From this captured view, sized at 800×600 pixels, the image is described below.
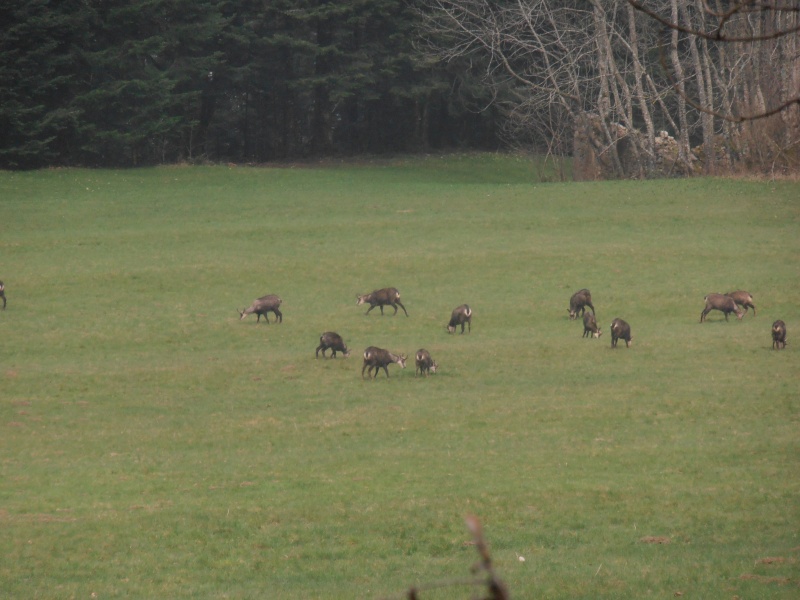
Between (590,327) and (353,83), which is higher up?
(353,83)

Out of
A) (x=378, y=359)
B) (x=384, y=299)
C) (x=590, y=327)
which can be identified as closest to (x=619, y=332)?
(x=590, y=327)

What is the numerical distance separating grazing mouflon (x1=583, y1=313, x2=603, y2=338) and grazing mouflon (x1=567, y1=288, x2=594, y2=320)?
130 cm

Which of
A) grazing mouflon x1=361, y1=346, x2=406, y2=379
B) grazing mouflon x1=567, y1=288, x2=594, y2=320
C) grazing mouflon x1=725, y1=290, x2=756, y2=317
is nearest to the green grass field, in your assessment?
grazing mouflon x1=361, y1=346, x2=406, y2=379

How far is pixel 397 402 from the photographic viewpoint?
68.1 ft

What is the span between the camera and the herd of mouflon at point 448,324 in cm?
2269

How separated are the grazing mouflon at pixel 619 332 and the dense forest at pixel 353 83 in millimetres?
17931

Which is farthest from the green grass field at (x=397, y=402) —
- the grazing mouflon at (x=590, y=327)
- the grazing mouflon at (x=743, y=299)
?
the grazing mouflon at (x=743, y=299)

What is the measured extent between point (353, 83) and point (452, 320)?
3585cm

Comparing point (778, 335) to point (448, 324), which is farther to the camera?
point (448, 324)

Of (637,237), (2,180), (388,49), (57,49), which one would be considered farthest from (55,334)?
(388,49)

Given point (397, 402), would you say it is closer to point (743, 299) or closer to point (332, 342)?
point (332, 342)

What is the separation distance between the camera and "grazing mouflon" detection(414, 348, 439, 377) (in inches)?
891

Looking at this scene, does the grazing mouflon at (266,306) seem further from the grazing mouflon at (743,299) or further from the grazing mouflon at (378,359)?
the grazing mouflon at (743,299)

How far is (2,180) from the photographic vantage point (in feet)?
156
